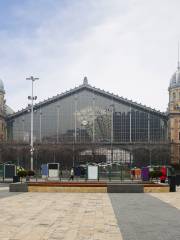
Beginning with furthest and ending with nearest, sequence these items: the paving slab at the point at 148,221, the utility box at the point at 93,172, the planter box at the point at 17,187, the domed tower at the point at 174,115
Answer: the domed tower at the point at 174,115
the utility box at the point at 93,172
the planter box at the point at 17,187
the paving slab at the point at 148,221

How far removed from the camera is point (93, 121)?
409ft

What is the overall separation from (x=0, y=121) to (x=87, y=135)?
2346 centimetres

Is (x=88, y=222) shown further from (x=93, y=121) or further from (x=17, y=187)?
(x=93, y=121)

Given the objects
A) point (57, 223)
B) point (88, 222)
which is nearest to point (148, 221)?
point (88, 222)

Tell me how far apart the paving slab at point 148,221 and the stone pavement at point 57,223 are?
346 millimetres

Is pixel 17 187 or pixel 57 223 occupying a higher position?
pixel 17 187

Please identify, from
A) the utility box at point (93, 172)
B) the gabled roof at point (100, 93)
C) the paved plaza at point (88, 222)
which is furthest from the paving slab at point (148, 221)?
the gabled roof at point (100, 93)

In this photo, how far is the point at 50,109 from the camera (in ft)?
417

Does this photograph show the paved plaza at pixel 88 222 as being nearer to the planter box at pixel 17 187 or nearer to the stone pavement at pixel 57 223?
the stone pavement at pixel 57 223

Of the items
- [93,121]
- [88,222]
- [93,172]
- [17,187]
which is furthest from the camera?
[93,121]

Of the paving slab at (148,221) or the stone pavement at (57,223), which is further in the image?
the paving slab at (148,221)

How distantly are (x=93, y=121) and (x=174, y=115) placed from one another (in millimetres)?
20847

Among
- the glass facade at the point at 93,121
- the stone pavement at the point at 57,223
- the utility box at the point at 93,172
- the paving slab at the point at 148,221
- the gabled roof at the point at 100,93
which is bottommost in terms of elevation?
the paving slab at the point at 148,221

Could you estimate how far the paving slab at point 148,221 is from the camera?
533 inches
